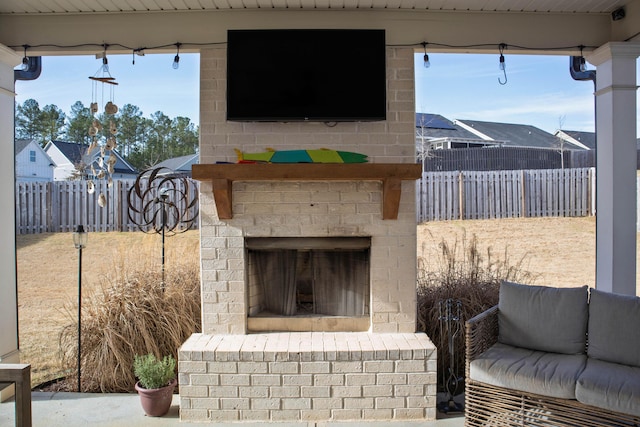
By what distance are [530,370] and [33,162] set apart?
6721mm

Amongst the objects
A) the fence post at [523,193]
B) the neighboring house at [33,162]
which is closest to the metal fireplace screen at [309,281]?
the fence post at [523,193]

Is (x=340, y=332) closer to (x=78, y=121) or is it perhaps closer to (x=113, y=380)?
(x=113, y=380)

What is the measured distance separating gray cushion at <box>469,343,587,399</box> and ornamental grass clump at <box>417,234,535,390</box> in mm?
695

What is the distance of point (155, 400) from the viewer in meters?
3.21

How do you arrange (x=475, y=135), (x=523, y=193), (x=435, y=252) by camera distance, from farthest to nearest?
(x=475, y=135) < (x=523, y=193) < (x=435, y=252)

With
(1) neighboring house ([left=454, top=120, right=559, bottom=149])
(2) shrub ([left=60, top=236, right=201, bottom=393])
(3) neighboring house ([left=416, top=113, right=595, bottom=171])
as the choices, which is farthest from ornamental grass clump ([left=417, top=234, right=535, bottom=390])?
(1) neighboring house ([left=454, top=120, right=559, bottom=149])

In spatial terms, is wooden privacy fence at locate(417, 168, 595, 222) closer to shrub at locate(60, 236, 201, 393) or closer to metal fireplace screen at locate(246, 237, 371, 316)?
metal fireplace screen at locate(246, 237, 371, 316)

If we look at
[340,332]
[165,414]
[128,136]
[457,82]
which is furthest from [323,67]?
[457,82]

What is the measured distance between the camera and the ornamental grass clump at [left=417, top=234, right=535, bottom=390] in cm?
379

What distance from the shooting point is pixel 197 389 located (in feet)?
10.4

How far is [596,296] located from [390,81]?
188 centimetres

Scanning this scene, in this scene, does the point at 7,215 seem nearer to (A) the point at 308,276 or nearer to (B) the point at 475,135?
(A) the point at 308,276

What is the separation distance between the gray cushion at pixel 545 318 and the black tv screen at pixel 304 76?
59.0 inches

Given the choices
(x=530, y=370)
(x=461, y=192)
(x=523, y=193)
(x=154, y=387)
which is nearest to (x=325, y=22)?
(x=530, y=370)
